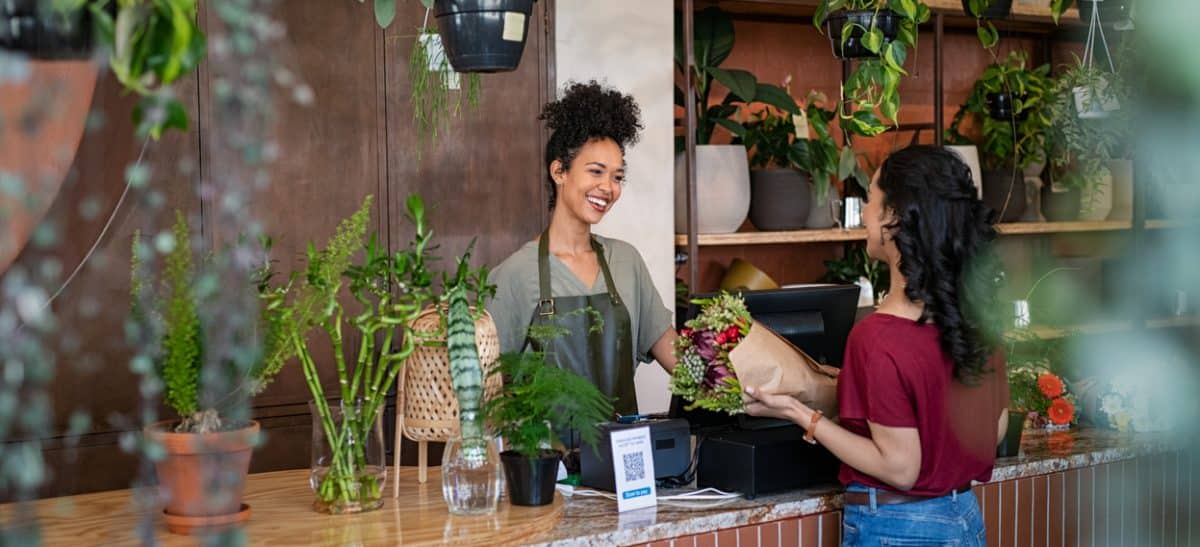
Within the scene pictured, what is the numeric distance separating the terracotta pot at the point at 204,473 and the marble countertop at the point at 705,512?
66 cm

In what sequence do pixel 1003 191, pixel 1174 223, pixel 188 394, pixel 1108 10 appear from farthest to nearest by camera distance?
pixel 1003 191 → pixel 188 394 → pixel 1108 10 → pixel 1174 223

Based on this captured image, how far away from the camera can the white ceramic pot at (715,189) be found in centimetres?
369

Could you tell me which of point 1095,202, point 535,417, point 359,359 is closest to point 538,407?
point 535,417

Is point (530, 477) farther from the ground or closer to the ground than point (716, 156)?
closer to the ground

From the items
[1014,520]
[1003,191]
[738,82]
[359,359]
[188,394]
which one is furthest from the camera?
[1003,191]

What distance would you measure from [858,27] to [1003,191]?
81.1 inches

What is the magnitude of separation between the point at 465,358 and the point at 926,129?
118 inches

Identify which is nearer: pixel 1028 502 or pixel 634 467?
pixel 634 467

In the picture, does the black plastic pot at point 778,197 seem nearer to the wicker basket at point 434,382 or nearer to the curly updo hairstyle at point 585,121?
the curly updo hairstyle at point 585,121

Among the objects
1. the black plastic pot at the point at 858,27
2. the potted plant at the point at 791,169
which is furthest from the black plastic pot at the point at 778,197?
the black plastic pot at the point at 858,27

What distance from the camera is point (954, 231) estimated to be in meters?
1.82

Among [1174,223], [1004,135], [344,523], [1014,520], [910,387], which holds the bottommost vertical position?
[1014,520]

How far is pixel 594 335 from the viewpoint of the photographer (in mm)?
2885

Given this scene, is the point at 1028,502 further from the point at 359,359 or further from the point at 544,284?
the point at 359,359
